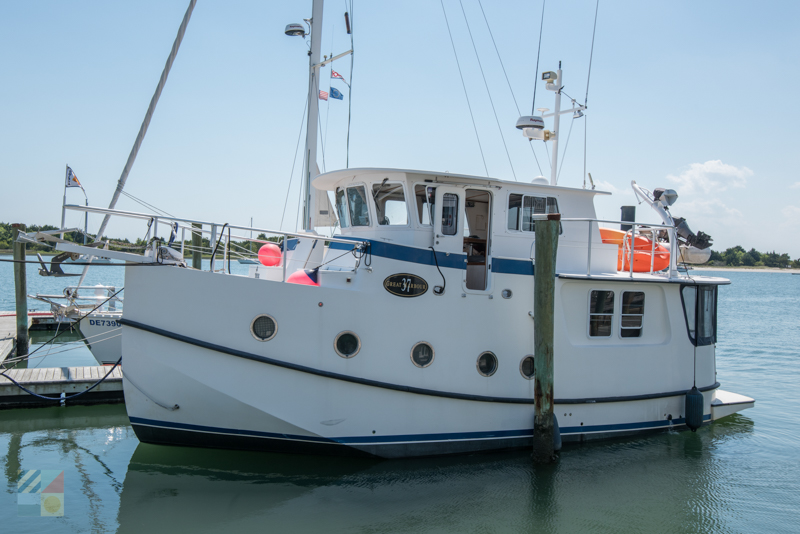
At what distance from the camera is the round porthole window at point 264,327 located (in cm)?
628

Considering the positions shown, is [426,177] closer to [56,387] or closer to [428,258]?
[428,258]

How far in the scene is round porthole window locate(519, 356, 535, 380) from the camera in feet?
24.5

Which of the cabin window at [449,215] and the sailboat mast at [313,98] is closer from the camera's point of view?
the cabin window at [449,215]

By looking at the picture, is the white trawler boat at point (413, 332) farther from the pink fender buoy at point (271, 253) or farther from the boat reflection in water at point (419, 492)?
the boat reflection in water at point (419, 492)

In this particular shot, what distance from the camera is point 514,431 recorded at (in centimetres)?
741

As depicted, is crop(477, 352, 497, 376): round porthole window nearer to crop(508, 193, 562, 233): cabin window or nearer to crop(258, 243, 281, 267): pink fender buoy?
crop(508, 193, 562, 233): cabin window

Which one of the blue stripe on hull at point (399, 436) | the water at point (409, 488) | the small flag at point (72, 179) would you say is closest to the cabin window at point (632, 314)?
the blue stripe on hull at point (399, 436)

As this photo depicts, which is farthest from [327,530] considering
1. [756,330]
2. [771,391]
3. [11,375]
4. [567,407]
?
[756,330]

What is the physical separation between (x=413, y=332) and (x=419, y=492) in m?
1.95

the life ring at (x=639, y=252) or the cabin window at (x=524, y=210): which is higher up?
the cabin window at (x=524, y=210)

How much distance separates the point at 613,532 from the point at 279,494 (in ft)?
12.8

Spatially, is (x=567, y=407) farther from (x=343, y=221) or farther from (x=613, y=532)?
(x=343, y=221)

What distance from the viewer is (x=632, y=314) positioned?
8.19 metres

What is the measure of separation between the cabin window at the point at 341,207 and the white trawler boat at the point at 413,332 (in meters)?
0.03
